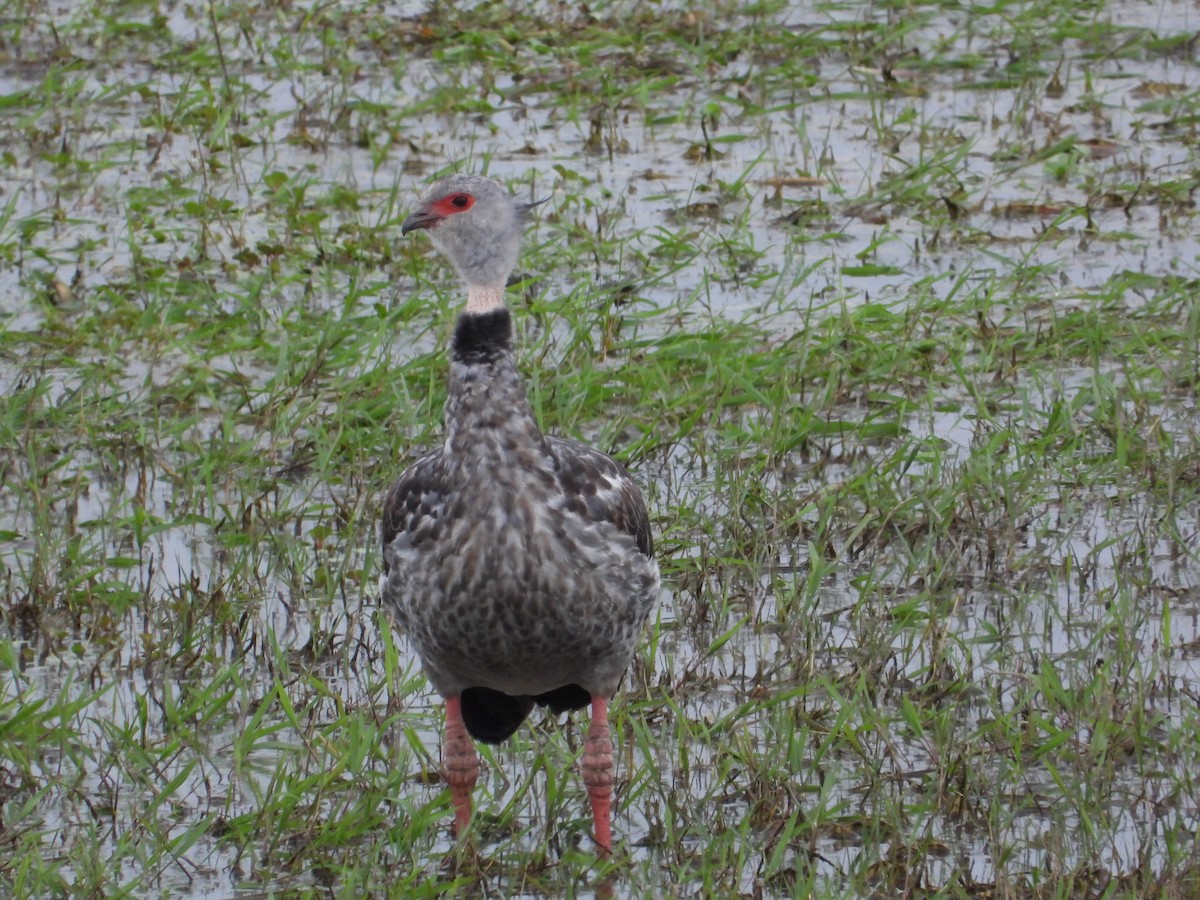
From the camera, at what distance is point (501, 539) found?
4.49 metres

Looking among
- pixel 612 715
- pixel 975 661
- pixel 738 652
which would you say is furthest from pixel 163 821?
pixel 975 661

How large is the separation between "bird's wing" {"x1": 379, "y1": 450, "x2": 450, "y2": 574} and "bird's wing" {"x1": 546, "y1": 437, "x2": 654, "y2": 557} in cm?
26

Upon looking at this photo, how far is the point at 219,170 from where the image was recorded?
9.09 meters

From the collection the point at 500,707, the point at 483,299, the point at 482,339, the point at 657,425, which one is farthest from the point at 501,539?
the point at 657,425

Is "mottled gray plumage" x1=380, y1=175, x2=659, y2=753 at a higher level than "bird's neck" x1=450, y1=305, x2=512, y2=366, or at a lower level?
lower

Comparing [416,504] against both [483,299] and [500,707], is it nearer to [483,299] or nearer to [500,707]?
[483,299]

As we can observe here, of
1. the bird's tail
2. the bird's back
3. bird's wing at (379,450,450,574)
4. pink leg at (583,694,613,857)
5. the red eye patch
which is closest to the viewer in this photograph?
the bird's back

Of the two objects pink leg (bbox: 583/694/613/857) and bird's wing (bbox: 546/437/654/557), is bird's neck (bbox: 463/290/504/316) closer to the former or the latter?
bird's wing (bbox: 546/437/654/557)

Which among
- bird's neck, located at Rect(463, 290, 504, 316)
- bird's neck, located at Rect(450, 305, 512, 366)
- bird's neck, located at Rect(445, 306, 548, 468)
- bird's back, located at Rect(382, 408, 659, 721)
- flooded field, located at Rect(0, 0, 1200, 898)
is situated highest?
bird's neck, located at Rect(463, 290, 504, 316)

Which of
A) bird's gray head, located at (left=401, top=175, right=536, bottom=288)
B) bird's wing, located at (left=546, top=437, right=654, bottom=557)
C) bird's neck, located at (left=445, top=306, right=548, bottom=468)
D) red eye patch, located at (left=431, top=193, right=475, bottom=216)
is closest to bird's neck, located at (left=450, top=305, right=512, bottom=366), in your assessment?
bird's neck, located at (left=445, top=306, right=548, bottom=468)

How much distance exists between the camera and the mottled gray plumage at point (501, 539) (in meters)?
4.52

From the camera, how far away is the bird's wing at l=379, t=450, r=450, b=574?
462 centimetres

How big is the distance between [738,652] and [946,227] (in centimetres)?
329

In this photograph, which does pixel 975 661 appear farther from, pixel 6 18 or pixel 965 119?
pixel 6 18
